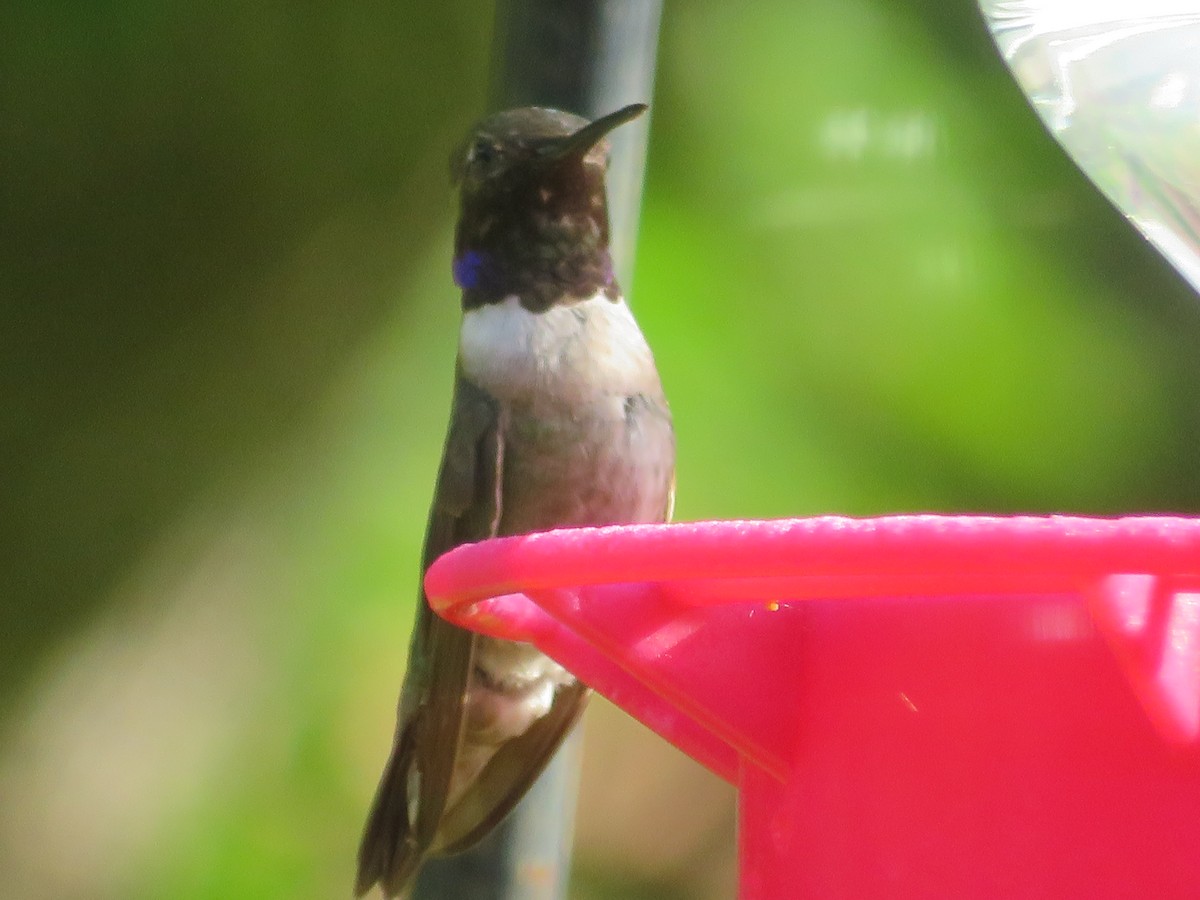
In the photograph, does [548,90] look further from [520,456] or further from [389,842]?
[389,842]

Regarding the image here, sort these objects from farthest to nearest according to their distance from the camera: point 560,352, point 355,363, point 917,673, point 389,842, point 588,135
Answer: point 355,363
point 560,352
point 389,842
point 588,135
point 917,673

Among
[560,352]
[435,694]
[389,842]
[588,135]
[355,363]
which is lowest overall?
[389,842]

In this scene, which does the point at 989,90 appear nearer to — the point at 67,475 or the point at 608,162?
the point at 608,162

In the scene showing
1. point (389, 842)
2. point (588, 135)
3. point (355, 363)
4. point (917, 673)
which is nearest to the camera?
point (917, 673)

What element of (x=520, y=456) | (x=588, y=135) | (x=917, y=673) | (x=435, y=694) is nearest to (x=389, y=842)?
(x=435, y=694)

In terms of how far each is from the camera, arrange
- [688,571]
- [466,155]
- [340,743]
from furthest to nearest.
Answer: [340,743], [466,155], [688,571]

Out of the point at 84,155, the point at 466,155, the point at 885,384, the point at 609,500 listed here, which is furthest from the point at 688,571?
the point at 84,155

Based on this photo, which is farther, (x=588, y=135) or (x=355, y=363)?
(x=355, y=363)

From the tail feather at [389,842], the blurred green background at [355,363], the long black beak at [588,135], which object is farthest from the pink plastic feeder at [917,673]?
the blurred green background at [355,363]
